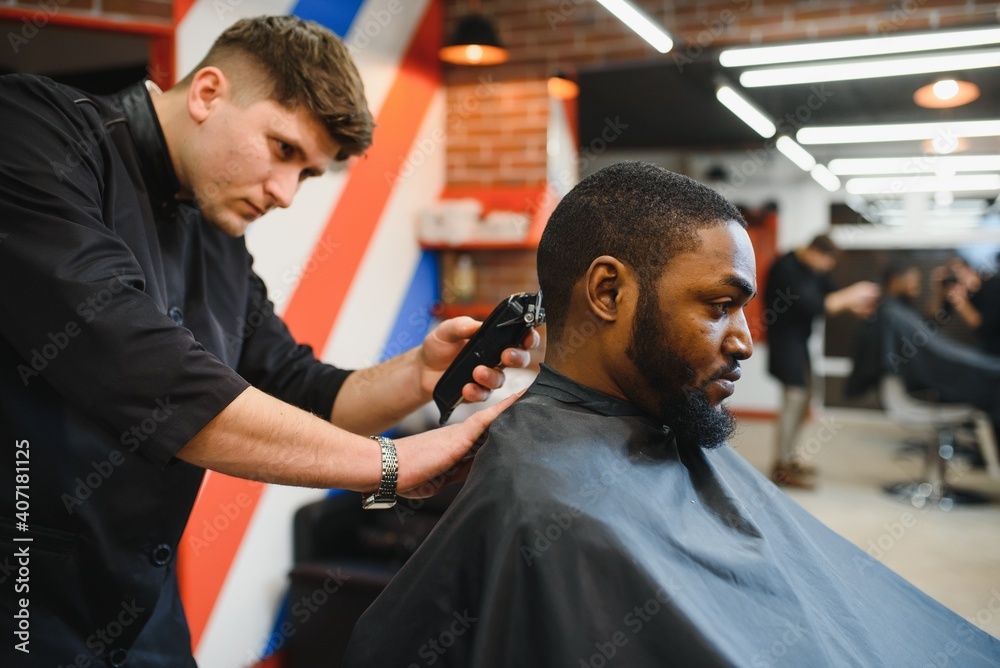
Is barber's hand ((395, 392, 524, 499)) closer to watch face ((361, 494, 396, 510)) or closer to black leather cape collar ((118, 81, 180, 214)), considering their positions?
watch face ((361, 494, 396, 510))

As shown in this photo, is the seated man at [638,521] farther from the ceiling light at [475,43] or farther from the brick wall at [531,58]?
the brick wall at [531,58]

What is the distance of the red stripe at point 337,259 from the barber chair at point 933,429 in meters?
3.98

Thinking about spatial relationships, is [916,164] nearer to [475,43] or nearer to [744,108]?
[744,108]

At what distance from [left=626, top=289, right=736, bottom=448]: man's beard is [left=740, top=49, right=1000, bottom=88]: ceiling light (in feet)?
9.58

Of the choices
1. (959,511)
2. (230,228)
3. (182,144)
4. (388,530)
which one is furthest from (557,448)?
(959,511)

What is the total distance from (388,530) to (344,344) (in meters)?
0.84

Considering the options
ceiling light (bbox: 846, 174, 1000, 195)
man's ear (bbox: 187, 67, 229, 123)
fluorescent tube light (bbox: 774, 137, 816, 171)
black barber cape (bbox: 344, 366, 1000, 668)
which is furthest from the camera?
fluorescent tube light (bbox: 774, 137, 816, 171)

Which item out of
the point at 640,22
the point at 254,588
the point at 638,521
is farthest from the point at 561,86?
the point at 638,521

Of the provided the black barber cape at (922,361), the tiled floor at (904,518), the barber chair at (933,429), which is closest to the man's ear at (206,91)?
the tiled floor at (904,518)

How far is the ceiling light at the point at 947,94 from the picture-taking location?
14.0 feet

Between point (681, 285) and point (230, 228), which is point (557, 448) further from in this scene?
point (230, 228)

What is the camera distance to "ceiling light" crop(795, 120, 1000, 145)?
4.75 metres

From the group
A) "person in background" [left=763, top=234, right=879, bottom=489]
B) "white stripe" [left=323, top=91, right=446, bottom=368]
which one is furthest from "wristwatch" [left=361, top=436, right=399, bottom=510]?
"person in background" [left=763, top=234, right=879, bottom=489]

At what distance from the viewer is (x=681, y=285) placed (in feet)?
3.91
